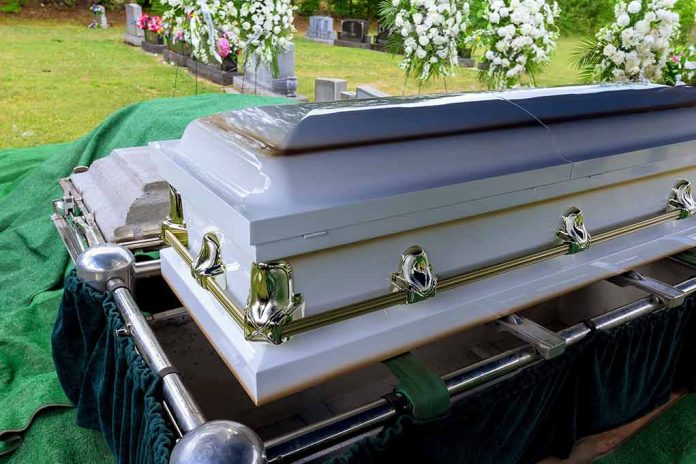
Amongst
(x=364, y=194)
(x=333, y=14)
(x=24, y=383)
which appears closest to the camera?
(x=364, y=194)

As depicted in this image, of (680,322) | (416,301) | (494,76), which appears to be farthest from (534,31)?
(416,301)

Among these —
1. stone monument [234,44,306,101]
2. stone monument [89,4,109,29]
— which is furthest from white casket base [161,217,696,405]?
stone monument [89,4,109,29]

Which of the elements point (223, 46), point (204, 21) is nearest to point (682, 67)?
point (204, 21)

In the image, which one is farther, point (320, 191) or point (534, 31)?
point (534, 31)

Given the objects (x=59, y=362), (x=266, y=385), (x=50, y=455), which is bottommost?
(x=50, y=455)

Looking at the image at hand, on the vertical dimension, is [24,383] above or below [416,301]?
below

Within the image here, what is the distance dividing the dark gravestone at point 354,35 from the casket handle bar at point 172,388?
1537 centimetres

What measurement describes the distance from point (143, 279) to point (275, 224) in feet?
2.86

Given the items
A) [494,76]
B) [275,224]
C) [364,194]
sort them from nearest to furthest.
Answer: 1. [275,224]
2. [364,194]
3. [494,76]

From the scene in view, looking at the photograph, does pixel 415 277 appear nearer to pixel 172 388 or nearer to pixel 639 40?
pixel 172 388

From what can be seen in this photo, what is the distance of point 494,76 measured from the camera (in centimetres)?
378

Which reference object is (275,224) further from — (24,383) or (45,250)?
(45,250)

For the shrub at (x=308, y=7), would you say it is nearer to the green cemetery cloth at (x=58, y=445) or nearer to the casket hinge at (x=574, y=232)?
the green cemetery cloth at (x=58, y=445)

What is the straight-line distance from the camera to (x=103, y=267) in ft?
4.83
